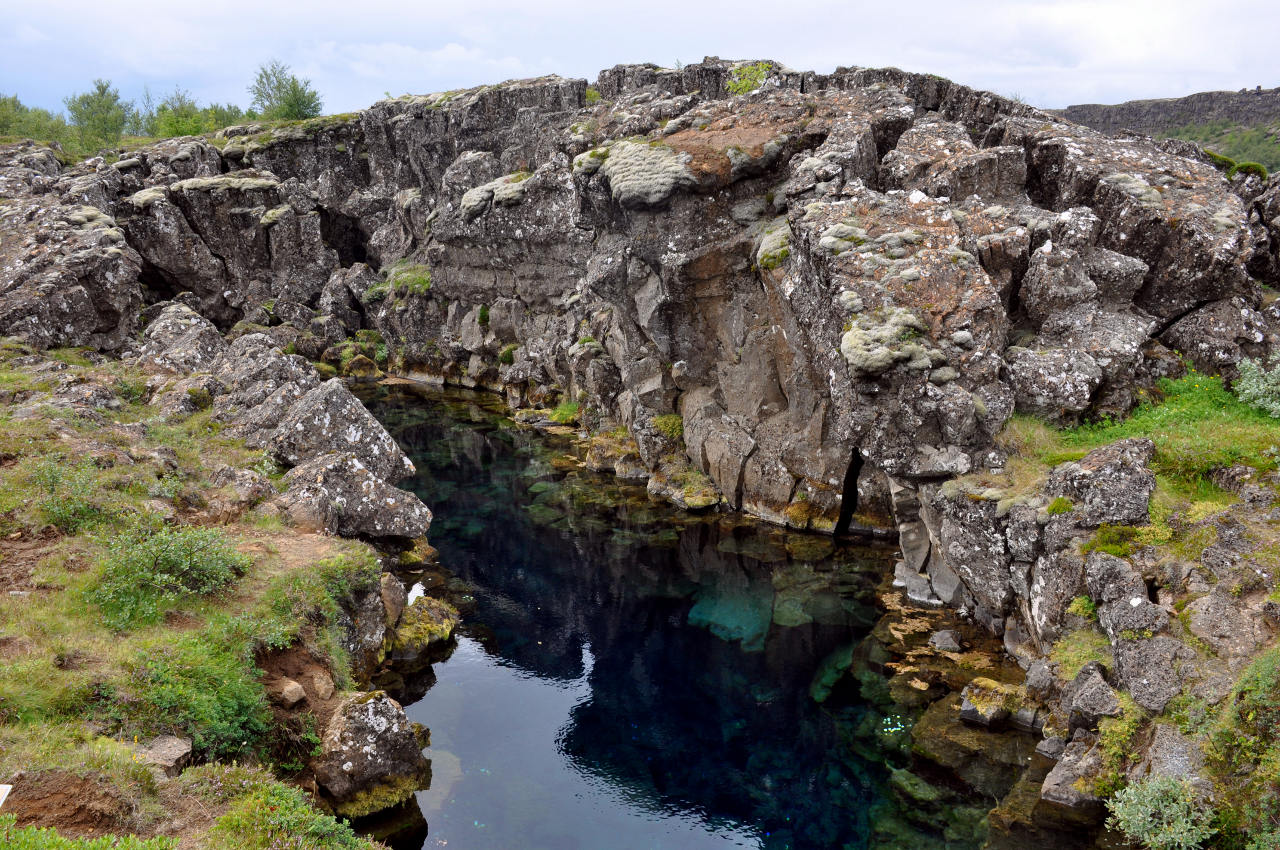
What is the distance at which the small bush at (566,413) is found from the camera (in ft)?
157

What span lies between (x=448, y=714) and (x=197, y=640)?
23.0ft

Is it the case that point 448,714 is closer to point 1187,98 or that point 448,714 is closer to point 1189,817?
point 1189,817

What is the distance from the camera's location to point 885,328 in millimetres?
23406

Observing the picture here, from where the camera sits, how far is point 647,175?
3309 cm

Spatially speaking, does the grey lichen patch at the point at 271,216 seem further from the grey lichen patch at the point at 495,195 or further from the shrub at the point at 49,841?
the shrub at the point at 49,841

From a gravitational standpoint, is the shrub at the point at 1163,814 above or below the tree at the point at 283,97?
below

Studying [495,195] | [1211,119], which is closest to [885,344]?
[495,195]

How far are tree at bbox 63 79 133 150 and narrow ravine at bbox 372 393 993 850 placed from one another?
254 ft

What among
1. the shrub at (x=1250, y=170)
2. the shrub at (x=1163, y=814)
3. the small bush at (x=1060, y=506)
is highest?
the shrub at (x=1250, y=170)

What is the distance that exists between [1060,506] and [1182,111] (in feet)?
209

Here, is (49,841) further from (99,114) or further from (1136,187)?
(99,114)

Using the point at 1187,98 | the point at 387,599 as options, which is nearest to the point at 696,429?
the point at 387,599

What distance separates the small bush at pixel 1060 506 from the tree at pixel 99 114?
3878 inches

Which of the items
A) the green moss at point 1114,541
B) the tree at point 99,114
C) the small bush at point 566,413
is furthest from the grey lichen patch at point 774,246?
the tree at point 99,114
